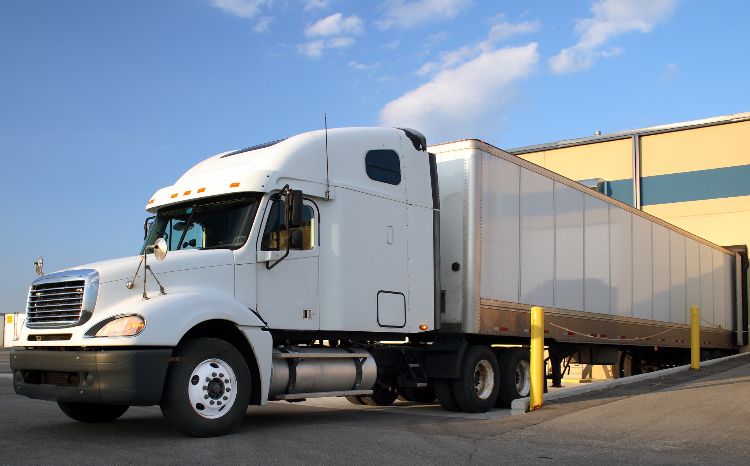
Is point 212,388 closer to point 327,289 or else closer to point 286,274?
point 286,274

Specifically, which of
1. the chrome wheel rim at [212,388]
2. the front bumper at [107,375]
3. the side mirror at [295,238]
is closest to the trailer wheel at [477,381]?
the side mirror at [295,238]

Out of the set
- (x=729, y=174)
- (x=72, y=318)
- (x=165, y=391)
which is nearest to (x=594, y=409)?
(x=165, y=391)

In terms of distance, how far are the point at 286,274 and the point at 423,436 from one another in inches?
95.4

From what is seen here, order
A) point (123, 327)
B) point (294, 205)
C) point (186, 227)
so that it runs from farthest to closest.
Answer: point (186, 227) → point (294, 205) → point (123, 327)

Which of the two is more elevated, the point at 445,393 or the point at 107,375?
the point at 107,375

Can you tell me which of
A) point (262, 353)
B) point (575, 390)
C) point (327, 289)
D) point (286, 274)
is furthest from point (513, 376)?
point (262, 353)

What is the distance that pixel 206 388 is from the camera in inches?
308

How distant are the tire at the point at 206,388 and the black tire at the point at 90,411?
5.91ft

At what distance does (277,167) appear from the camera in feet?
30.1

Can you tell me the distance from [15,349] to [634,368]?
50.4ft

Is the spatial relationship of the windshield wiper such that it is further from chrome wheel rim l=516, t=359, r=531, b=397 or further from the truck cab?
chrome wheel rim l=516, t=359, r=531, b=397

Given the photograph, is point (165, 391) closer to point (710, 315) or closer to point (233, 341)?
point (233, 341)

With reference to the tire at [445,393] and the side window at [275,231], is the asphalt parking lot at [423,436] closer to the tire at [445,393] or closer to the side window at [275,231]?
the tire at [445,393]

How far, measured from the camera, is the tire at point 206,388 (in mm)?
7574
